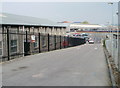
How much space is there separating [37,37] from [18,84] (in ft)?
53.0

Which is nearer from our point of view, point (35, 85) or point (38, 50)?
point (35, 85)

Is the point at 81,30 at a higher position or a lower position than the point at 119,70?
higher

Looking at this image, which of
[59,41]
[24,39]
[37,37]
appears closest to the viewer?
[24,39]

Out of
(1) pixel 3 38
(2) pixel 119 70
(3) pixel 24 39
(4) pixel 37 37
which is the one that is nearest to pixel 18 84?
(2) pixel 119 70

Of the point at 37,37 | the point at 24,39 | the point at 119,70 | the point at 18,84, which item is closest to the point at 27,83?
the point at 18,84

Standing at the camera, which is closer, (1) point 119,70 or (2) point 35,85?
(2) point 35,85

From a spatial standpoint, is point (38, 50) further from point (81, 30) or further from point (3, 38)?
point (81, 30)

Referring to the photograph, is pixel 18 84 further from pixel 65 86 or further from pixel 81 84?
pixel 81 84

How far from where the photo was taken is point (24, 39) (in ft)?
61.7

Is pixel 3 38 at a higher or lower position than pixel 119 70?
higher

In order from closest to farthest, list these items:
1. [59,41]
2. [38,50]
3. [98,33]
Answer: [38,50] → [59,41] → [98,33]

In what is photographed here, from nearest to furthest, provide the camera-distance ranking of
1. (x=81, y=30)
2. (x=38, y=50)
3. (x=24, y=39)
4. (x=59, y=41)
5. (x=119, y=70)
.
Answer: (x=119, y=70) < (x=24, y=39) < (x=38, y=50) < (x=59, y=41) < (x=81, y=30)

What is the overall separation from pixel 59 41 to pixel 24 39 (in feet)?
43.3

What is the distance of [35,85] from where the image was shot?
24.3ft
